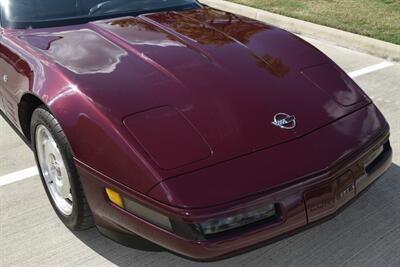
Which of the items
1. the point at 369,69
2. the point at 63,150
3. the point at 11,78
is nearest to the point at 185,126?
the point at 63,150

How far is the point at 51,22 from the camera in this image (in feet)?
10.9

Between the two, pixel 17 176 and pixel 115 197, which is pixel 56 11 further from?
pixel 115 197

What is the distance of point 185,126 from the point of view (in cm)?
241

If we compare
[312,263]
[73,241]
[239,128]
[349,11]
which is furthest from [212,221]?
[349,11]

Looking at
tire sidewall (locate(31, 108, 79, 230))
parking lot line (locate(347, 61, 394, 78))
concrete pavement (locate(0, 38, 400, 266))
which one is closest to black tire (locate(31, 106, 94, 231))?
tire sidewall (locate(31, 108, 79, 230))

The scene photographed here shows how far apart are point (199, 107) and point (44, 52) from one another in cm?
105

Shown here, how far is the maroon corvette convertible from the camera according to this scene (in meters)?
2.17

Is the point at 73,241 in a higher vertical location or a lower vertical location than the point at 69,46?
lower

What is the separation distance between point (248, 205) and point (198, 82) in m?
0.83

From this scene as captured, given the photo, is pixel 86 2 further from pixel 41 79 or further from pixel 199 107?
pixel 199 107

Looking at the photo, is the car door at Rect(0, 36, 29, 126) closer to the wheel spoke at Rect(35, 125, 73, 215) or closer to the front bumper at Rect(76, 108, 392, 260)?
the wheel spoke at Rect(35, 125, 73, 215)

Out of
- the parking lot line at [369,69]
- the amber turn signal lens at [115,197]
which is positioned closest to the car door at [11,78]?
the amber turn signal lens at [115,197]

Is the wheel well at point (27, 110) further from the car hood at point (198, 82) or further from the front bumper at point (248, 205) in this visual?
the front bumper at point (248, 205)

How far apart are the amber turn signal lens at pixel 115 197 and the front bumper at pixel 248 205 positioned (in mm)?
23
